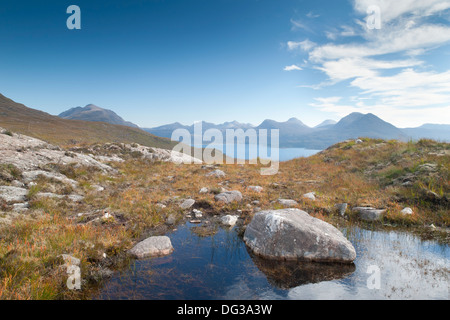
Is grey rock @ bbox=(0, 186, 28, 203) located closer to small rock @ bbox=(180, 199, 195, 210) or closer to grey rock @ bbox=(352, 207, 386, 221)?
small rock @ bbox=(180, 199, 195, 210)

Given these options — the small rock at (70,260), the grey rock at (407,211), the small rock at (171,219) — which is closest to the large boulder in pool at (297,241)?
the small rock at (171,219)

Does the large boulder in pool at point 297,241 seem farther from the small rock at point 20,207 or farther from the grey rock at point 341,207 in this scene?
the small rock at point 20,207

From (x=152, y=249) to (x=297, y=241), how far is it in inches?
169

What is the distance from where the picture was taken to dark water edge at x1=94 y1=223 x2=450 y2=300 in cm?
453

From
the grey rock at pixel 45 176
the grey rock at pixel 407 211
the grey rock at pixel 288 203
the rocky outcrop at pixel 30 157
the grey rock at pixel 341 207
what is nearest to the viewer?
the grey rock at pixel 407 211

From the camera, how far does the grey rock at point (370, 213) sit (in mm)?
8641

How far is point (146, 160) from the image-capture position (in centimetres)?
2392

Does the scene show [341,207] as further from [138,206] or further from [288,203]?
[138,206]

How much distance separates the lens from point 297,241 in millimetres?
6086

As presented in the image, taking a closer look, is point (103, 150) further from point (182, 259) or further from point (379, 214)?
point (379, 214)

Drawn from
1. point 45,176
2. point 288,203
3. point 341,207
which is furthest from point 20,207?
point 341,207

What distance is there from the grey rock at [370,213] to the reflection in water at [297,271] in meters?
3.99

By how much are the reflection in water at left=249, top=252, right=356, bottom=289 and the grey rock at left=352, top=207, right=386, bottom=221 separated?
3987mm

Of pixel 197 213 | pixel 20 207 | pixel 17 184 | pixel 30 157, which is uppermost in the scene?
pixel 30 157
